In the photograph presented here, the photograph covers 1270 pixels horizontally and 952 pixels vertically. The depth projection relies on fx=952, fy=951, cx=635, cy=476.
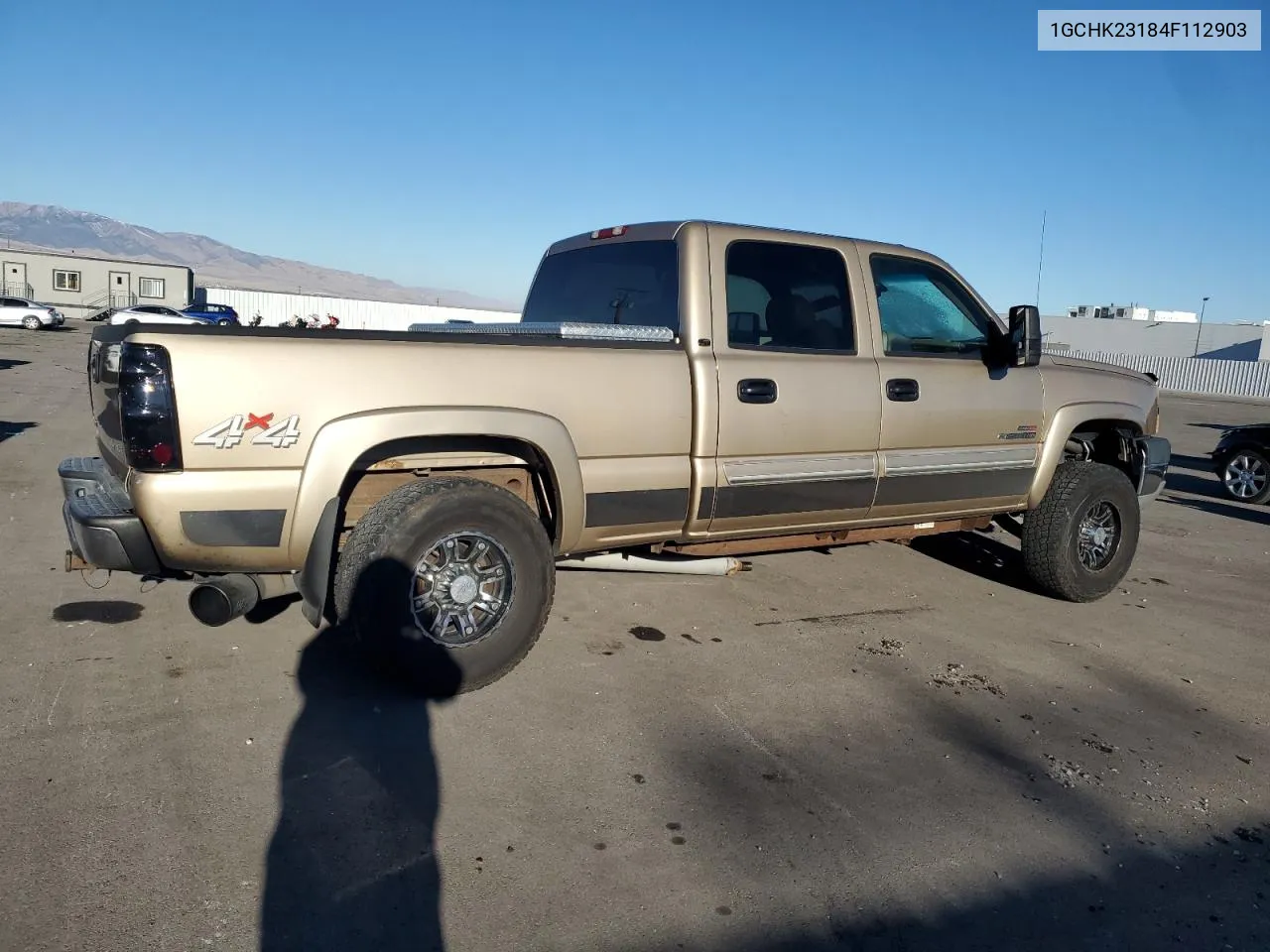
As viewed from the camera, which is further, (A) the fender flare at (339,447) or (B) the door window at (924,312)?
(B) the door window at (924,312)

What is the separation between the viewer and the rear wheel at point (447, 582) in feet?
12.2

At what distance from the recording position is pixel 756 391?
4496 mm

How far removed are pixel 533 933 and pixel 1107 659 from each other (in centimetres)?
368

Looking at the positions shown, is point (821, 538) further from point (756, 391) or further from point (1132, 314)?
point (1132, 314)

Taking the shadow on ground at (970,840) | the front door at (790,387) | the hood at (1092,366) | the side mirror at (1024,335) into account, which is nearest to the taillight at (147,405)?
the shadow on ground at (970,840)

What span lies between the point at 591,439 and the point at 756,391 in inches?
34.6

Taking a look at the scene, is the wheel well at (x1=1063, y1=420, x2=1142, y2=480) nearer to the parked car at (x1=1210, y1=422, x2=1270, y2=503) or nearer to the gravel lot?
the gravel lot

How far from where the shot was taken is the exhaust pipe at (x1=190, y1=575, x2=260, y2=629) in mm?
3730

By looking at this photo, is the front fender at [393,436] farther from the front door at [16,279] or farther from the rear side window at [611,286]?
the front door at [16,279]

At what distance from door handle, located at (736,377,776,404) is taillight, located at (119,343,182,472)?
239cm

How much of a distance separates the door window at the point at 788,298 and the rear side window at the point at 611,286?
304 mm

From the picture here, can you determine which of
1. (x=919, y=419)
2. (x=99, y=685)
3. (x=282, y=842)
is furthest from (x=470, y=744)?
(x=919, y=419)

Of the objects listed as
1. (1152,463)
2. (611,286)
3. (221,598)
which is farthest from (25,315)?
(1152,463)

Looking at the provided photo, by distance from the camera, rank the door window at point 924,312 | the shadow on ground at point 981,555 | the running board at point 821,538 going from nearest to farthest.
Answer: the running board at point 821,538, the door window at point 924,312, the shadow on ground at point 981,555
